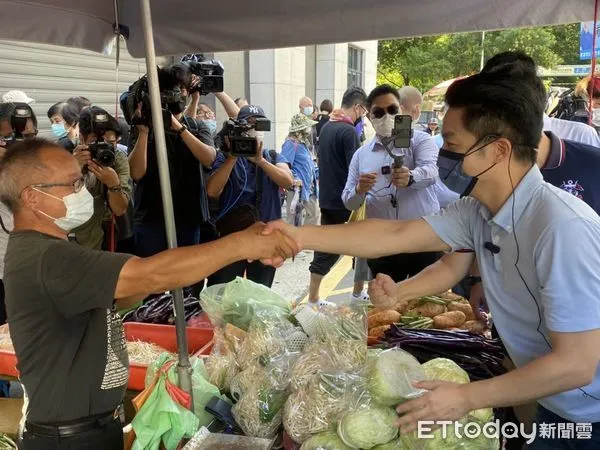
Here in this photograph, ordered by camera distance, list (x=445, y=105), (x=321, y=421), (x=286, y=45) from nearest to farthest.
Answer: (x=321, y=421), (x=445, y=105), (x=286, y=45)

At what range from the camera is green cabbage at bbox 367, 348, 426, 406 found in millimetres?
1601

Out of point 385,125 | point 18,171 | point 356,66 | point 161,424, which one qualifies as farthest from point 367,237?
point 356,66

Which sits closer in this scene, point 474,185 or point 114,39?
point 474,185

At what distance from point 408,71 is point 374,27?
24776 mm

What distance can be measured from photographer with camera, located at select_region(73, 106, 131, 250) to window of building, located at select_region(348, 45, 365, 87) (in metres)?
14.7

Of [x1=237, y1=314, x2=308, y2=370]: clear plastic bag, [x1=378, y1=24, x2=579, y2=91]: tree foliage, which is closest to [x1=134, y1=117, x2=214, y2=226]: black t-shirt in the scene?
[x1=237, y1=314, x2=308, y2=370]: clear plastic bag

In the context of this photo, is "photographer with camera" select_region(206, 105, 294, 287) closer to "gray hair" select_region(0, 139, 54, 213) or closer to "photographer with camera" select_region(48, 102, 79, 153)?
"photographer with camera" select_region(48, 102, 79, 153)

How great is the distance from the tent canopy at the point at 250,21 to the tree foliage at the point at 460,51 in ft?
67.5

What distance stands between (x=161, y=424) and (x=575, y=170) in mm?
2015

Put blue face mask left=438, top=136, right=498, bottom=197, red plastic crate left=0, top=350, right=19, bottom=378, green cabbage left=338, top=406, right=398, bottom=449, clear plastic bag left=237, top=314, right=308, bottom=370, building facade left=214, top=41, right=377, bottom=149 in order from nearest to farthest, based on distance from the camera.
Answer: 1. green cabbage left=338, top=406, right=398, bottom=449
2. blue face mask left=438, top=136, right=498, bottom=197
3. clear plastic bag left=237, top=314, right=308, bottom=370
4. red plastic crate left=0, top=350, right=19, bottom=378
5. building facade left=214, top=41, right=377, bottom=149

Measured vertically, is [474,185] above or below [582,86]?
below

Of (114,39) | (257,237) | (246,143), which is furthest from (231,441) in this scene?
(114,39)

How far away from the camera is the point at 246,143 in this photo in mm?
3666

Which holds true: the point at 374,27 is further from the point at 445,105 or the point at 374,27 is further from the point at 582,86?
the point at 582,86
